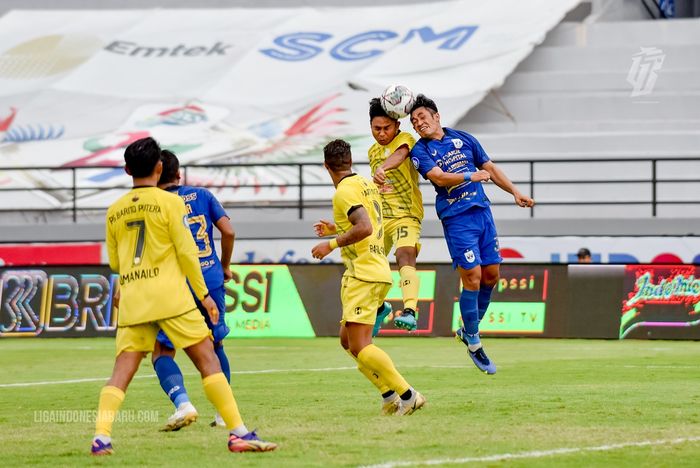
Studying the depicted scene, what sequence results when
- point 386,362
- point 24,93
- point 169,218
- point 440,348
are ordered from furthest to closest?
point 24,93 < point 440,348 < point 386,362 < point 169,218

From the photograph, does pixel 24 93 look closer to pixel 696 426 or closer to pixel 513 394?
pixel 513 394

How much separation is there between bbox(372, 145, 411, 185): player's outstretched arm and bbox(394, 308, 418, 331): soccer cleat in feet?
3.87

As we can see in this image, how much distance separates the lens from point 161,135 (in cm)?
3472

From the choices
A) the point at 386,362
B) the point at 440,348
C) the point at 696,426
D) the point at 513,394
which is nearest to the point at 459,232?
the point at 513,394

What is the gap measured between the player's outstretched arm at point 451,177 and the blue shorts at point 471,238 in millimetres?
468

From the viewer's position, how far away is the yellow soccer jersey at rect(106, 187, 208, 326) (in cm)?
878

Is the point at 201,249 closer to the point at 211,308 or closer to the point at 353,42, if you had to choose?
the point at 211,308

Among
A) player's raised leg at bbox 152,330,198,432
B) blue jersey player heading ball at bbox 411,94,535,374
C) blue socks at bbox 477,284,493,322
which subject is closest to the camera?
player's raised leg at bbox 152,330,198,432

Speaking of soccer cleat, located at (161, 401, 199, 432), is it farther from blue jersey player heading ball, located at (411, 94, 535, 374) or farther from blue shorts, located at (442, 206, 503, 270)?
blue shorts, located at (442, 206, 503, 270)

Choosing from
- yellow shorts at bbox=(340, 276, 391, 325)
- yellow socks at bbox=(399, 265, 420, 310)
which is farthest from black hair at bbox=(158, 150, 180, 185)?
yellow socks at bbox=(399, 265, 420, 310)

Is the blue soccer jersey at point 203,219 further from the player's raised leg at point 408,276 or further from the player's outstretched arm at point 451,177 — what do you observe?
the player's raised leg at point 408,276

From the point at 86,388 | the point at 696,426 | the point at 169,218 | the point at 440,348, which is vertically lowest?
the point at 440,348

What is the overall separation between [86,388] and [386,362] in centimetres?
445

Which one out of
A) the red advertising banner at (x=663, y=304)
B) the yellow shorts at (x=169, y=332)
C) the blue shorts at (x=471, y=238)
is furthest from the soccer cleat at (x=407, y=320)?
the red advertising banner at (x=663, y=304)
